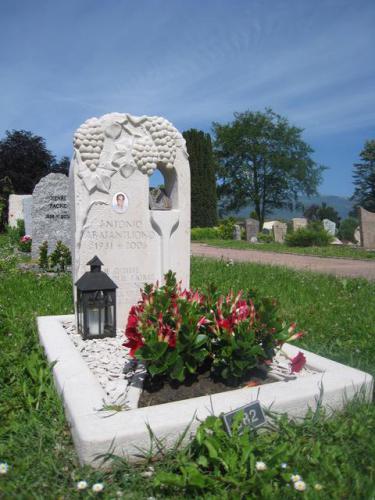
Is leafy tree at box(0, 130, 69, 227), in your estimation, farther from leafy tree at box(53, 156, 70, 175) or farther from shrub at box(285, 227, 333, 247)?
shrub at box(285, 227, 333, 247)

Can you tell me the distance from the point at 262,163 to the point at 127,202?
37920mm

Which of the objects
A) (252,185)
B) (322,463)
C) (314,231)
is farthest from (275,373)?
(252,185)

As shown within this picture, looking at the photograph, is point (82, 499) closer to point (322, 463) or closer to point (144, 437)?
point (144, 437)

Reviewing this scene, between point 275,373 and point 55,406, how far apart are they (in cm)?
152

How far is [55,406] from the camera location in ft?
9.05

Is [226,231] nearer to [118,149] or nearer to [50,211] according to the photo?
[50,211]

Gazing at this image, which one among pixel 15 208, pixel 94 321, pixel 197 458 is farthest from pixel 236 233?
pixel 197 458

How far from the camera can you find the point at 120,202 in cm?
470

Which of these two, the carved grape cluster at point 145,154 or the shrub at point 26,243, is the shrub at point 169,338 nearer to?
the carved grape cluster at point 145,154

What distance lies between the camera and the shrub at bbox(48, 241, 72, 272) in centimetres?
Answer: 864

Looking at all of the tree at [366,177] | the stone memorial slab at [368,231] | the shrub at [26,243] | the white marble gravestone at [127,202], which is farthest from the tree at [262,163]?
the white marble gravestone at [127,202]

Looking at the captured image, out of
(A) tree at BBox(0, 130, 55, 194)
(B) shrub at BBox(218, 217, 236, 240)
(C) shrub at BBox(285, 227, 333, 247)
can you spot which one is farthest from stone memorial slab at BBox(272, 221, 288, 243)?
(A) tree at BBox(0, 130, 55, 194)

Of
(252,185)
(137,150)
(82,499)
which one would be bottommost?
(82,499)

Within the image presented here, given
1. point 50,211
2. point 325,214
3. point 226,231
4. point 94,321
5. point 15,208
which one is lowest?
point 94,321
